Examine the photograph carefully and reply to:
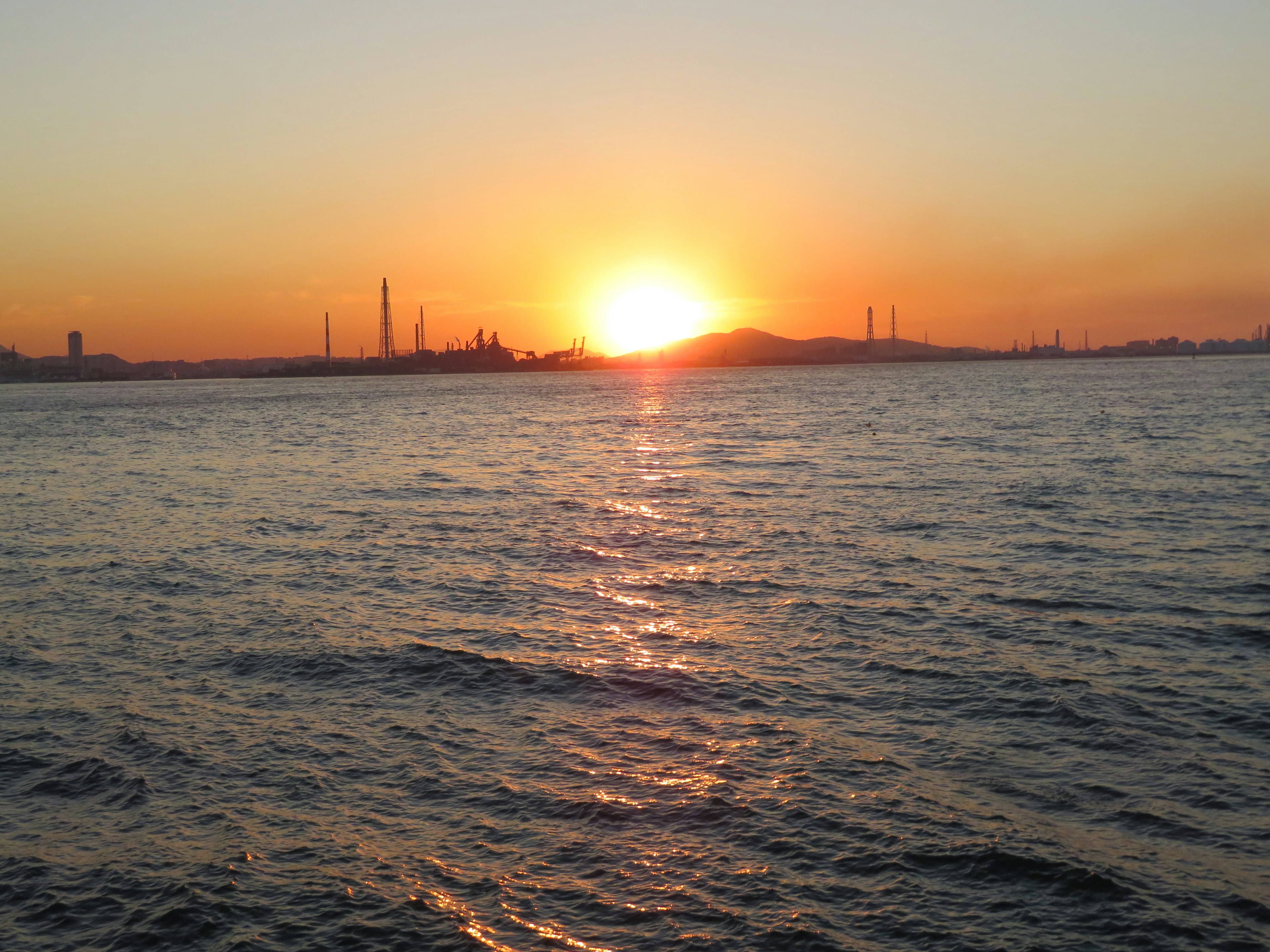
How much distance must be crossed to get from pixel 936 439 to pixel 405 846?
44.1 meters

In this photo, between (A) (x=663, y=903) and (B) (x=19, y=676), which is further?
(B) (x=19, y=676)

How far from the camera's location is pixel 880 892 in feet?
23.8

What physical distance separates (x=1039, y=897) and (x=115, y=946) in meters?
6.76

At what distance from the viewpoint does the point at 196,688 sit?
39.7 ft

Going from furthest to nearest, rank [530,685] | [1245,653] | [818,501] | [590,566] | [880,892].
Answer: [818,501], [590,566], [1245,653], [530,685], [880,892]

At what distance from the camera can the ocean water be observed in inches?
281

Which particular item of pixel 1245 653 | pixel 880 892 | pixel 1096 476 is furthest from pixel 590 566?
pixel 1096 476

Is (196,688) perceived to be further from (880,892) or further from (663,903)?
(880,892)

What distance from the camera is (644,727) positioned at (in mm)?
10492

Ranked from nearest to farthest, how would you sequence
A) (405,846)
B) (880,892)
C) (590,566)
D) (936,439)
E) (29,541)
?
(880,892) < (405,846) < (590,566) < (29,541) < (936,439)

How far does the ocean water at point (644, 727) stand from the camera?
7133mm

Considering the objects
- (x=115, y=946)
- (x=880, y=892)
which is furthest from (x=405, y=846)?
(x=880, y=892)

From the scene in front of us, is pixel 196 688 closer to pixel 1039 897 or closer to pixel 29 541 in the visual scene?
pixel 1039 897

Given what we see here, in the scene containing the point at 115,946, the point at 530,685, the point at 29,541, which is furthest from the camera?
the point at 29,541
